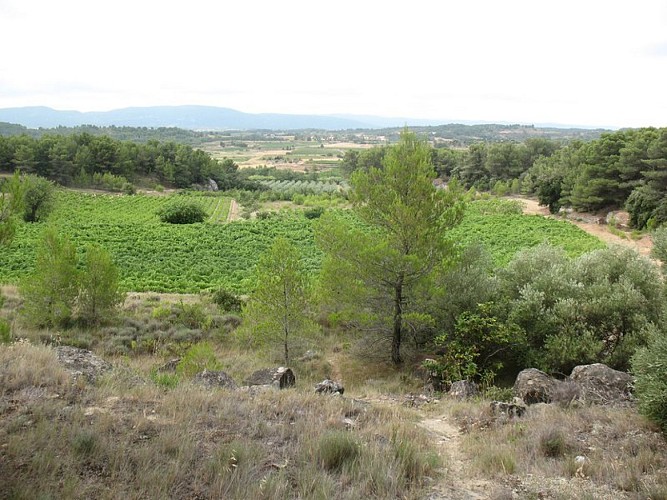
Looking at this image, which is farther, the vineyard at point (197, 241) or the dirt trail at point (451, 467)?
the vineyard at point (197, 241)

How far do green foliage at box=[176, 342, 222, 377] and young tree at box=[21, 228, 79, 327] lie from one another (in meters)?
7.14

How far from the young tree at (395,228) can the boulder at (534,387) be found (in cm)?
403

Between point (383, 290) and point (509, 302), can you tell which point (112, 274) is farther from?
point (509, 302)

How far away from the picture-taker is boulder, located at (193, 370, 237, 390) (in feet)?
33.6

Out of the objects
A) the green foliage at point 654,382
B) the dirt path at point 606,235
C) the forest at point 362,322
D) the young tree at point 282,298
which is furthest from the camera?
the dirt path at point 606,235

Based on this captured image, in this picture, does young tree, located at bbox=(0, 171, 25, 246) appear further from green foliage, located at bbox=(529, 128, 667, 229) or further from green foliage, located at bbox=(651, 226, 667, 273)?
green foliage, located at bbox=(529, 128, 667, 229)

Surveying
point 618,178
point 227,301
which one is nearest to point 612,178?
point 618,178

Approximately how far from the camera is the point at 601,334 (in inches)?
544

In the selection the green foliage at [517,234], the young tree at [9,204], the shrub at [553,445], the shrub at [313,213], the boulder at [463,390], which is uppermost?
the young tree at [9,204]

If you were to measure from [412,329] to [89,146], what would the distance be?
9182cm

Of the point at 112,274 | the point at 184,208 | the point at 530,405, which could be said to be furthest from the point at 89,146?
the point at 530,405

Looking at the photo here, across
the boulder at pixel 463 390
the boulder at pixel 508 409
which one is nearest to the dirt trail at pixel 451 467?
the boulder at pixel 508 409

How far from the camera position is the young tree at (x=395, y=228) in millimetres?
14164

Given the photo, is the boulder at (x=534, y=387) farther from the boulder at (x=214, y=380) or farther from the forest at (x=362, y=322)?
the boulder at (x=214, y=380)
